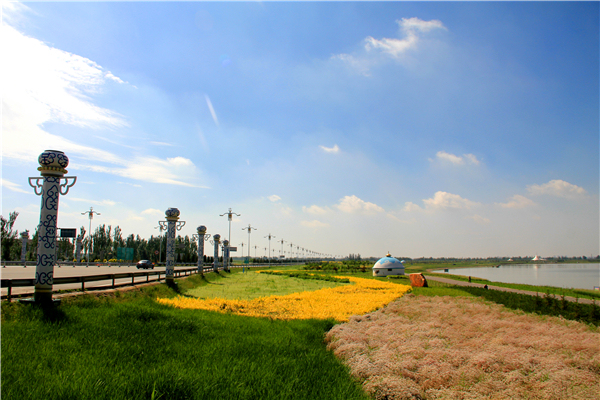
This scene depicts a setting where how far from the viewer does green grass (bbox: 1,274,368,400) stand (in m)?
5.70

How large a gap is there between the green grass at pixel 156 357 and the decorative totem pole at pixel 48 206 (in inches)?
62.3

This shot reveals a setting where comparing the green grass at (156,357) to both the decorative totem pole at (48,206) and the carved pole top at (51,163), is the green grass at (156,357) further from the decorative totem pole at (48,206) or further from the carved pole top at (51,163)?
the carved pole top at (51,163)

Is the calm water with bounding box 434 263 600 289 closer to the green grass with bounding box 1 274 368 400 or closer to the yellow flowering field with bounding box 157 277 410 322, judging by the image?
the yellow flowering field with bounding box 157 277 410 322

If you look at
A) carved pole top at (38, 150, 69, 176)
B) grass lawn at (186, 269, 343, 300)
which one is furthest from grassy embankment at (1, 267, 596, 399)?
grass lawn at (186, 269, 343, 300)

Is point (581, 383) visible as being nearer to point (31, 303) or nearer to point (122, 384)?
point (122, 384)

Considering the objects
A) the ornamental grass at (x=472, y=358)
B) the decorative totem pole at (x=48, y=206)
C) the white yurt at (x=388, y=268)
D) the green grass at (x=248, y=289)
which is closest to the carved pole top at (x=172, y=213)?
the green grass at (x=248, y=289)

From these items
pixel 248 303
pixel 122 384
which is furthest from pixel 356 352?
pixel 248 303

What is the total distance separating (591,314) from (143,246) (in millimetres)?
119127

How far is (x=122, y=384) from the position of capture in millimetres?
5691

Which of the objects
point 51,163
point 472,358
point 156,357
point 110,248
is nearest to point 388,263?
point 472,358

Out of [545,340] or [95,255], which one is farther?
[95,255]

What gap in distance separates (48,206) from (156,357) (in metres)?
8.43

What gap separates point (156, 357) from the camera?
745 centimetres

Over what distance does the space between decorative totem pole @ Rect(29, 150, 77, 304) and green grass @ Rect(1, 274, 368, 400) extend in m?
1.58
